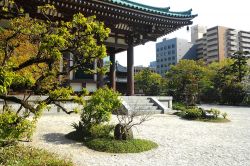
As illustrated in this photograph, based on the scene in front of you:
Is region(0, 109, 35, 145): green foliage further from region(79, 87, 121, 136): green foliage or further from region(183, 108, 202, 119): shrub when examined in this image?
region(183, 108, 202, 119): shrub

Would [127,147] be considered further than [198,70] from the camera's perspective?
No

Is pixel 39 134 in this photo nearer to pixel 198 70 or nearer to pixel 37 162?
pixel 37 162

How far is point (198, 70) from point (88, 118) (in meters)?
44.1

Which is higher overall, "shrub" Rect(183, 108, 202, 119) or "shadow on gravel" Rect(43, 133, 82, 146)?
"shrub" Rect(183, 108, 202, 119)

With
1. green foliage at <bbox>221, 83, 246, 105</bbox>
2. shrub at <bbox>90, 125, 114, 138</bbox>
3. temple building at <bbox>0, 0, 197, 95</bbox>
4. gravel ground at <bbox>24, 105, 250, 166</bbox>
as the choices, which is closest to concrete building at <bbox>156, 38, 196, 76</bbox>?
green foliage at <bbox>221, 83, 246, 105</bbox>

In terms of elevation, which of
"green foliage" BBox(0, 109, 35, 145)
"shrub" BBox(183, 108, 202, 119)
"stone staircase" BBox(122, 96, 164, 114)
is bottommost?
"shrub" BBox(183, 108, 202, 119)

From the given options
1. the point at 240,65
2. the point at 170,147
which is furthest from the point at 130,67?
the point at 240,65

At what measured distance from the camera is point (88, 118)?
10.6 meters

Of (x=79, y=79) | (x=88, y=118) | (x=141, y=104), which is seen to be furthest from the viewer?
(x=79, y=79)

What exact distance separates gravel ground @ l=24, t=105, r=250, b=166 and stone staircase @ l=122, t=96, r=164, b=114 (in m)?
5.61

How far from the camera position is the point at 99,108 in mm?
9672

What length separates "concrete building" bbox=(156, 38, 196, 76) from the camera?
384ft

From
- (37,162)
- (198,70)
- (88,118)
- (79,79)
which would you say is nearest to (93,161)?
(37,162)

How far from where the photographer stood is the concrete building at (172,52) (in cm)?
11706
